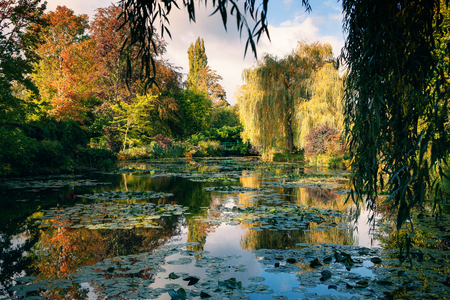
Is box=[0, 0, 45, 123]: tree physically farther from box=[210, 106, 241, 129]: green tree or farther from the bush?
box=[210, 106, 241, 129]: green tree

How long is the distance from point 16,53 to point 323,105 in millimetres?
15292

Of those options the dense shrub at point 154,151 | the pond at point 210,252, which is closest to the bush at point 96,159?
the dense shrub at point 154,151

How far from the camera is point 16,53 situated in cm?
1059

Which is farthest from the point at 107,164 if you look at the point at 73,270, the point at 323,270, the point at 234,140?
the point at 234,140

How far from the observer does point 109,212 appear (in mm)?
5605

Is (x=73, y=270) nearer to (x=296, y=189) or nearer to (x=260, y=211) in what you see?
(x=260, y=211)

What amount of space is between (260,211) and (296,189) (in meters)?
3.30

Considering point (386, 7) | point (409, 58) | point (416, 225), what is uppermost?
point (386, 7)

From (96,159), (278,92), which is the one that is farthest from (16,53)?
(278,92)

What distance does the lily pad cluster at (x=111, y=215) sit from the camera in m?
4.74

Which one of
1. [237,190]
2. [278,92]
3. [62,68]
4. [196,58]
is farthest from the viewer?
[196,58]

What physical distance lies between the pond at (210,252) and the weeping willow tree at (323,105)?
12915 millimetres

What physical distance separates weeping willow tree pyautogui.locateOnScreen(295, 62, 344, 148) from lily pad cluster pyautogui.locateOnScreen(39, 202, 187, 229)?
14.4 m

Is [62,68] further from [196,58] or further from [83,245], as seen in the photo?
[196,58]
